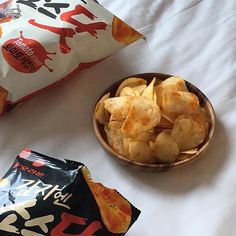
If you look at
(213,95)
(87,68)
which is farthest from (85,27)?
(213,95)

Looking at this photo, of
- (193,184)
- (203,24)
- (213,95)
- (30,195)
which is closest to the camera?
(30,195)

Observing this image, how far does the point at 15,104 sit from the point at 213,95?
292mm

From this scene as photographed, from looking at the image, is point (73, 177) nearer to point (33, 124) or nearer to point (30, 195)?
point (30, 195)

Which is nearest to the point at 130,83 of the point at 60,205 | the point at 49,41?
the point at 49,41

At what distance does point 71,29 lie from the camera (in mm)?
736

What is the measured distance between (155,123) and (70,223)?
0.17 metres

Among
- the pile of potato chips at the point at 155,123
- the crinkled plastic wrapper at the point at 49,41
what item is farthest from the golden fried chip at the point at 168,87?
the crinkled plastic wrapper at the point at 49,41

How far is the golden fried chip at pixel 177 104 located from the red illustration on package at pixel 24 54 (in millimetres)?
187

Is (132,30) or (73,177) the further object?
Answer: (132,30)

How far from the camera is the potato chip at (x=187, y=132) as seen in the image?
0.64 m

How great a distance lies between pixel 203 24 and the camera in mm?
864

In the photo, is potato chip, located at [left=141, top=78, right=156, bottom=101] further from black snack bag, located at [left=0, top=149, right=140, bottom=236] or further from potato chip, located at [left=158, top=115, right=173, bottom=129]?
black snack bag, located at [left=0, top=149, right=140, bottom=236]

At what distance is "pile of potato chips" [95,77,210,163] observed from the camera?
0.63 m

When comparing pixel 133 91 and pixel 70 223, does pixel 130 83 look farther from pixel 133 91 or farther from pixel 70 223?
pixel 70 223
